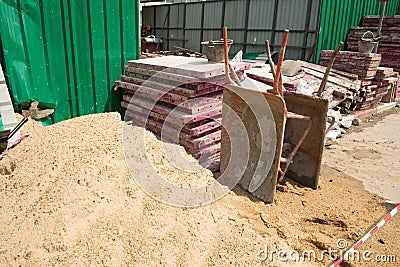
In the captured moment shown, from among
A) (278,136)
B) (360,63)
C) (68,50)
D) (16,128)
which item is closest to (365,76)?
(360,63)

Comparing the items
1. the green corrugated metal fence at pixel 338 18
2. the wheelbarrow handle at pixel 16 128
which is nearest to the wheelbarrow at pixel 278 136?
the wheelbarrow handle at pixel 16 128

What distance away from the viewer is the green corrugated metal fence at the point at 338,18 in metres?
12.0

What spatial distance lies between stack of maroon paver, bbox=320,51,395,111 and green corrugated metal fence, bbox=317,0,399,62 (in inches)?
105

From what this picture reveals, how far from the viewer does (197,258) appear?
2.89 meters

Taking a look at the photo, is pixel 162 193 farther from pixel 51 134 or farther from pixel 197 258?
pixel 51 134

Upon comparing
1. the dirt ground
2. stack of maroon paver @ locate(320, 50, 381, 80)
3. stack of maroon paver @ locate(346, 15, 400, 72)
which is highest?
stack of maroon paver @ locate(346, 15, 400, 72)

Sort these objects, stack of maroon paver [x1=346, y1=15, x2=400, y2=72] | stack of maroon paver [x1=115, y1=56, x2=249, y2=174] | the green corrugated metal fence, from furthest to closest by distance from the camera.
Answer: the green corrugated metal fence, stack of maroon paver [x1=346, y1=15, x2=400, y2=72], stack of maroon paver [x1=115, y1=56, x2=249, y2=174]

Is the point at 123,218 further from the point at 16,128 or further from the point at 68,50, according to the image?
the point at 68,50

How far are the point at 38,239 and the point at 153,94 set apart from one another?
306cm

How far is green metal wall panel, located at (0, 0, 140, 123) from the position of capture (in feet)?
15.7

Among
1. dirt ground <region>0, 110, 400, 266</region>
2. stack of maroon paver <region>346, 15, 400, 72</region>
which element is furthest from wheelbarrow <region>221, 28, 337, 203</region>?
stack of maroon paver <region>346, 15, 400, 72</region>

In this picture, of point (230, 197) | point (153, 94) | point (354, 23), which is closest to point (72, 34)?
point (153, 94)

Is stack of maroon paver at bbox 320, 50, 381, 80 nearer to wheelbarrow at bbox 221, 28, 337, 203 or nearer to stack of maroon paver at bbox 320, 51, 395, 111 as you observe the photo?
stack of maroon paver at bbox 320, 51, 395, 111

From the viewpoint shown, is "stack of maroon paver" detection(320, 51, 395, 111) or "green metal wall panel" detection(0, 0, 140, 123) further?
"stack of maroon paver" detection(320, 51, 395, 111)
